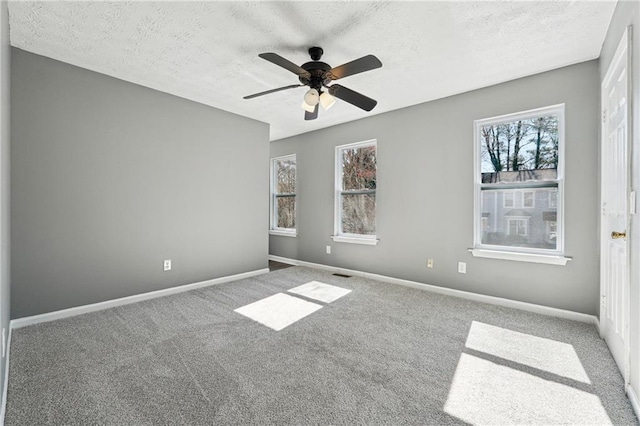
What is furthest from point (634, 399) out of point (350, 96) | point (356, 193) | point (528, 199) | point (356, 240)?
point (356, 193)

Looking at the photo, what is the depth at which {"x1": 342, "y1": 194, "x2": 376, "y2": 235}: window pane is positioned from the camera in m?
4.55

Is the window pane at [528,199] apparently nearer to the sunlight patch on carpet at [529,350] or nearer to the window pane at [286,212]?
the sunlight patch on carpet at [529,350]

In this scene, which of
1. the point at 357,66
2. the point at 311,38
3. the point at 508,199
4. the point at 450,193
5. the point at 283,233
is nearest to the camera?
the point at 357,66

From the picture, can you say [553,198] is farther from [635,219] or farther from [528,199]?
[635,219]

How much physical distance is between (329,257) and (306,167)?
1671mm

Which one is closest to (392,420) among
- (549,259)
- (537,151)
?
(549,259)

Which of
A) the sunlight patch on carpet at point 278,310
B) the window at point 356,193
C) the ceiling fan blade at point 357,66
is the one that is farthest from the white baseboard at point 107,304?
the ceiling fan blade at point 357,66

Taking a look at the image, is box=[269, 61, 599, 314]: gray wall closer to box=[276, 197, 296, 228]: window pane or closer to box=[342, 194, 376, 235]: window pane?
box=[342, 194, 376, 235]: window pane

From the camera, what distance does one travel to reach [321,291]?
12.4ft

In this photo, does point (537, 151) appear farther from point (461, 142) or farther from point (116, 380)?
point (116, 380)

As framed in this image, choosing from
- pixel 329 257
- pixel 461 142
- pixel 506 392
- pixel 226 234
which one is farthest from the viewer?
pixel 329 257

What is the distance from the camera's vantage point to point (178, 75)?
316 centimetres

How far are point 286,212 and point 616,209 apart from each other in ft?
15.3

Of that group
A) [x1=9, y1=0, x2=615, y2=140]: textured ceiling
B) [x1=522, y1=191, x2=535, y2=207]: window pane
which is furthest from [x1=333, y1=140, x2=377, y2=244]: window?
[x1=522, y1=191, x2=535, y2=207]: window pane
